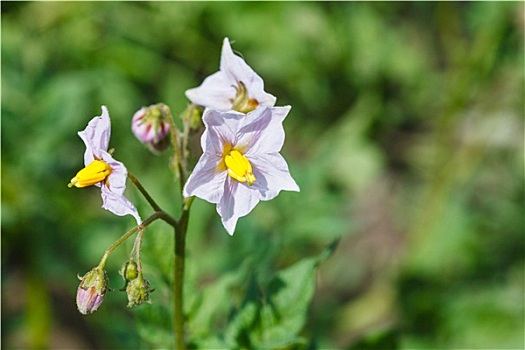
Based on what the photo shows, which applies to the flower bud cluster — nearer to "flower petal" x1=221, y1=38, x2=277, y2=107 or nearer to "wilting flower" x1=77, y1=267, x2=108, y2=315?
"wilting flower" x1=77, y1=267, x2=108, y2=315

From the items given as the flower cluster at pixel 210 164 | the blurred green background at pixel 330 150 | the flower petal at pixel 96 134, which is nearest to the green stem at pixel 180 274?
the flower cluster at pixel 210 164

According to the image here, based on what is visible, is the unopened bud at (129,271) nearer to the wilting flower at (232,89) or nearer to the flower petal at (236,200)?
the flower petal at (236,200)

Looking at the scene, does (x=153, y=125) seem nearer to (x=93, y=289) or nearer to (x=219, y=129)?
(x=219, y=129)

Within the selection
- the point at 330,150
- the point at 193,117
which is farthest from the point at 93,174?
the point at 330,150

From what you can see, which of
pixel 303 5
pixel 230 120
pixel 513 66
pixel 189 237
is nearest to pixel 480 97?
pixel 513 66

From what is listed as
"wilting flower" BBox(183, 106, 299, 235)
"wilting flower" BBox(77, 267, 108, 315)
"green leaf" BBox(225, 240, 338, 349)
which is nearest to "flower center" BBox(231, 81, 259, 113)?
"wilting flower" BBox(183, 106, 299, 235)

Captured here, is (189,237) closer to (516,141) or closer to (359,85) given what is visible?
(359,85)
